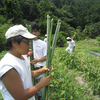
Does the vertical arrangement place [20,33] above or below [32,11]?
below

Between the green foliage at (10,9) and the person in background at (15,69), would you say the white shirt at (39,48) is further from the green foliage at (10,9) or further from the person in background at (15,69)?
the green foliage at (10,9)

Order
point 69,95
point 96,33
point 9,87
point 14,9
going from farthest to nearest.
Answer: point 96,33 → point 14,9 → point 69,95 → point 9,87

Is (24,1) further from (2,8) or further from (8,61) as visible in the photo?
(8,61)

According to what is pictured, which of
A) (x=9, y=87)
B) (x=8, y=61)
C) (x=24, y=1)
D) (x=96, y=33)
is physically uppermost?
(x=24, y=1)


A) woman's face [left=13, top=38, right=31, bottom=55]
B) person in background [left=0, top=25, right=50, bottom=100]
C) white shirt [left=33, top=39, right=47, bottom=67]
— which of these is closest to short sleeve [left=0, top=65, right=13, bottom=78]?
person in background [left=0, top=25, right=50, bottom=100]

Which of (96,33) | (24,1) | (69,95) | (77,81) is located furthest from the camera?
(24,1)

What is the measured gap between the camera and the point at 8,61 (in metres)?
0.76

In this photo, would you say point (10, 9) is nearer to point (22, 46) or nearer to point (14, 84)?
point (22, 46)

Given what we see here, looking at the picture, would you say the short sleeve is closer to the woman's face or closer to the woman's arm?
the woman's arm

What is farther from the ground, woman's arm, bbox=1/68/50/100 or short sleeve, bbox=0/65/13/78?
short sleeve, bbox=0/65/13/78

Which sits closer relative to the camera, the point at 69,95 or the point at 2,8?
the point at 69,95

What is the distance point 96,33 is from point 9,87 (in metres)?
20.5

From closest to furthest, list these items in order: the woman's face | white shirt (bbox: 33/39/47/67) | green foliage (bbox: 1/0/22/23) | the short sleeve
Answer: the short sleeve, the woman's face, white shirt (bbox: 33/39/47/67), green foliage (bbox: 1/0/22/23)

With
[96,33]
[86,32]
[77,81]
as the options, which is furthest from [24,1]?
[77,81]
